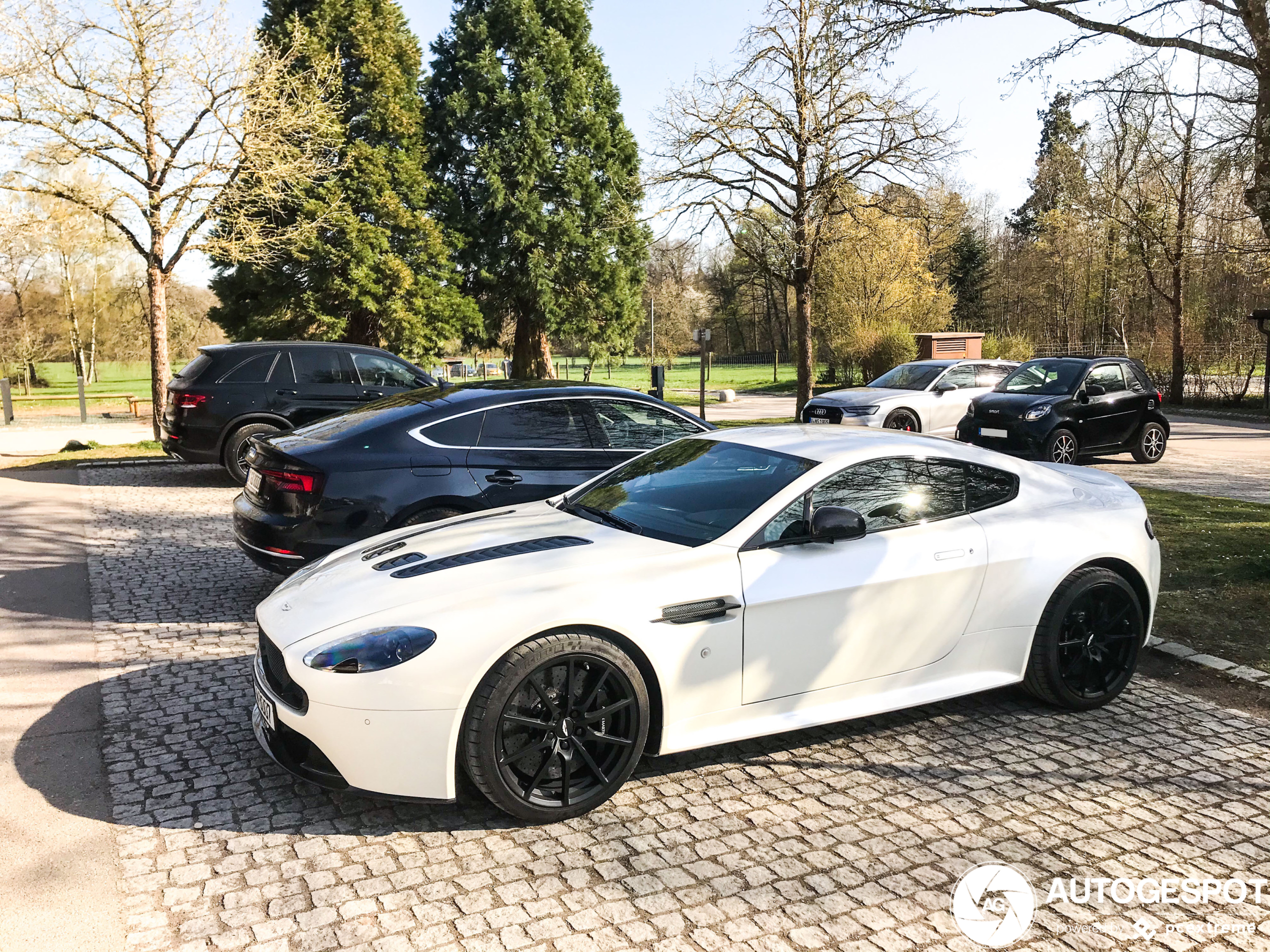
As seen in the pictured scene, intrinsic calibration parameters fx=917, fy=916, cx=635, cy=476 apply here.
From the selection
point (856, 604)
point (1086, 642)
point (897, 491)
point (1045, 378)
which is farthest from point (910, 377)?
point (856, 604)

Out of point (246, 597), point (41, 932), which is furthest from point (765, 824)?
point (246, 597)

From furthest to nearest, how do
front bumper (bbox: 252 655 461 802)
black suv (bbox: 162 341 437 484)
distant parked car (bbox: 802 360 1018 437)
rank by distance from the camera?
distant parked car (bbox: 802 360 1018 437) < black suv (bbox: 162 341 437 484) < front bumper (bbox: 252 655 461 802)

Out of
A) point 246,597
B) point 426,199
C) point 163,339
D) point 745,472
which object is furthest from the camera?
point 426,199

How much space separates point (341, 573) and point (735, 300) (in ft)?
240

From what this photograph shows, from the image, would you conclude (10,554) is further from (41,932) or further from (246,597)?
(41,932)

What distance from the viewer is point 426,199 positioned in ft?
96.8

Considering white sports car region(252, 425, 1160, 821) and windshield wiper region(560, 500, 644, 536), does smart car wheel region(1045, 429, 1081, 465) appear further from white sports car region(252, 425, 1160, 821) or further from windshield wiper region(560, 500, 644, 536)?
windshield wiper region(560, 500, 644, 536)

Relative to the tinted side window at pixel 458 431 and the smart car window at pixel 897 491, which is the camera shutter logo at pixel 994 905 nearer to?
the smart car window at pixel 897 491

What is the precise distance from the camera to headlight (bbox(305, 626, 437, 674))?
3.42 metres

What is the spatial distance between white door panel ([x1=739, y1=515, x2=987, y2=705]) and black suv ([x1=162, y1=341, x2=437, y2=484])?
839 cm

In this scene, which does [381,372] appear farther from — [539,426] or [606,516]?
[606,516]

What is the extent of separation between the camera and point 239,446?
465 inches

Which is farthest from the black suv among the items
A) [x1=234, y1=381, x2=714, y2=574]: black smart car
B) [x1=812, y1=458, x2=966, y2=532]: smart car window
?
[x1=812, y1=458, x2=966, y2=532]: smart car window

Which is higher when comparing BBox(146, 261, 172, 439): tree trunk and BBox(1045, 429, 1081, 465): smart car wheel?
BBox(146, 261, 172, 439): tree trunk
